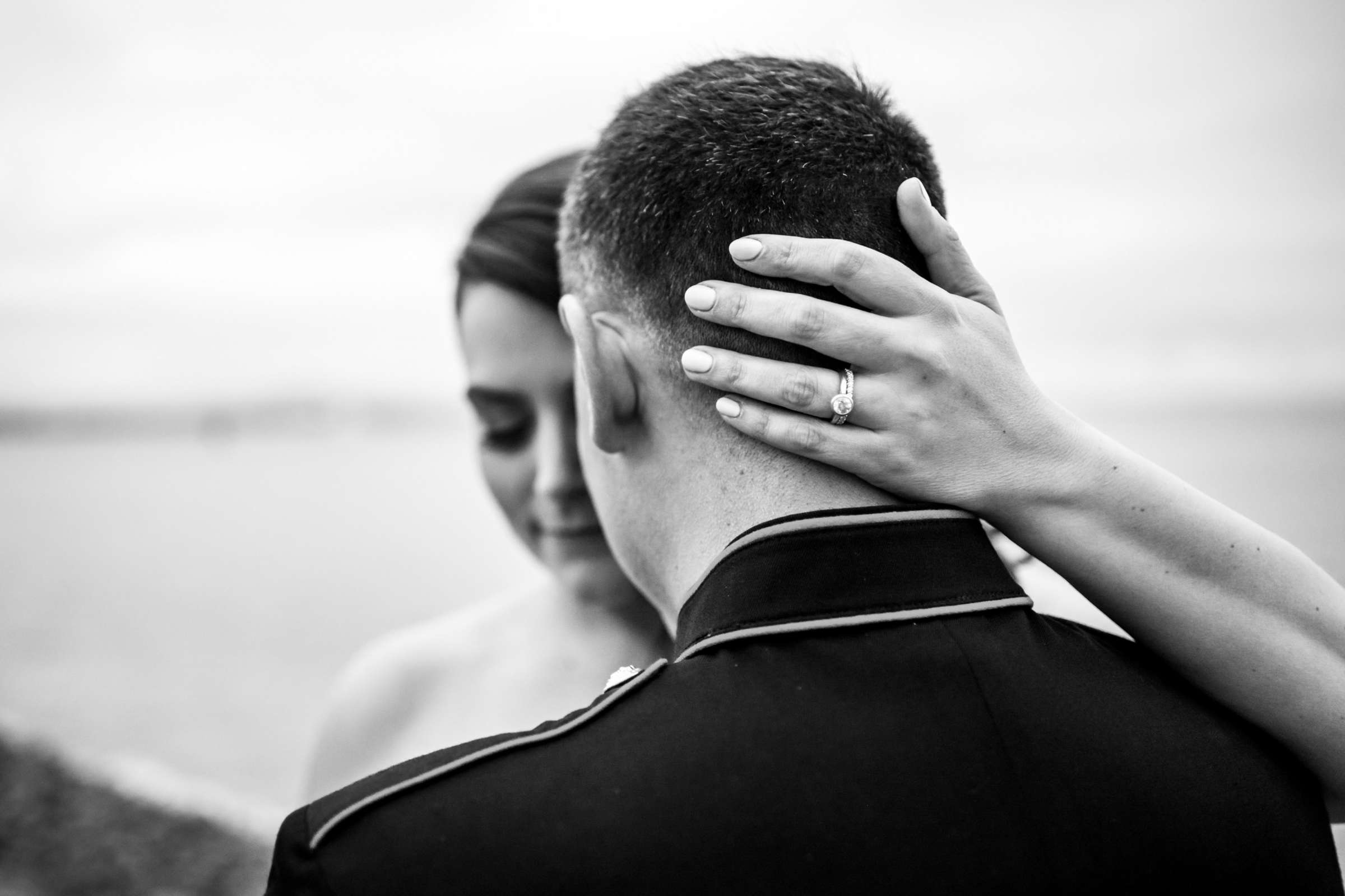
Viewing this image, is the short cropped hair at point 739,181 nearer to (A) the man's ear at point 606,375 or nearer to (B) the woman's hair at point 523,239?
(A) the man's ear at point 606,375

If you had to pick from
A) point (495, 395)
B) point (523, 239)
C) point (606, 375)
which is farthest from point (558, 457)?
point (606, 375)

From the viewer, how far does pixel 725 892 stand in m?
1.19

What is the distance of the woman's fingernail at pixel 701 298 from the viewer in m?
1.46

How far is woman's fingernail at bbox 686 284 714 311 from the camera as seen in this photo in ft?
4.78

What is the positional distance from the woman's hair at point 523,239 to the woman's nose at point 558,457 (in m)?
0.30

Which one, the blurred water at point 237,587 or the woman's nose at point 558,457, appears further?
the blurred water at point 237,587

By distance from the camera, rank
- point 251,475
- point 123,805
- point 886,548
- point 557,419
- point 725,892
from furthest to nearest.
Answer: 1. point 251,475
2. point 123,805
3. point 557,419
4. point 886,548
5. point 725,892

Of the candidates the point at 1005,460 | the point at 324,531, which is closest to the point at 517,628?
the point at 1005,460

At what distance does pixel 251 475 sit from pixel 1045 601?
66.0 meters

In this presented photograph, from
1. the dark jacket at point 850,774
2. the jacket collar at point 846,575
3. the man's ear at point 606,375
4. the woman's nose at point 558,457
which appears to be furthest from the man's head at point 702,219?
the woman's nose at point 558,457

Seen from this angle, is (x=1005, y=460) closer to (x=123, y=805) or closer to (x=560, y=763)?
(x=560, y=763)

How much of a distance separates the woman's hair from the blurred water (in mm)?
6153

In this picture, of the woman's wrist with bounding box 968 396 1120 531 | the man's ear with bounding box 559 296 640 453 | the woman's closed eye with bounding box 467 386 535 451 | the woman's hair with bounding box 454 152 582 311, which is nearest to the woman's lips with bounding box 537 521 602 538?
the woman's closed eye with bounding box 467 386 535 451

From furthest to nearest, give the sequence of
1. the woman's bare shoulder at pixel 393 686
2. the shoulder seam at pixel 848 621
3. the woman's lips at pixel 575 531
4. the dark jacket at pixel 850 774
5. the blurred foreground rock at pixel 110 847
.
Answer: the blurred foreground rock at pixel 110 847 → the woman's bare shoulder at pixel 393 686 → the woman's lips at pixel 575 531 → the shoulder seam at pixel 848 621 → the dark jacket at pixel 850 774
